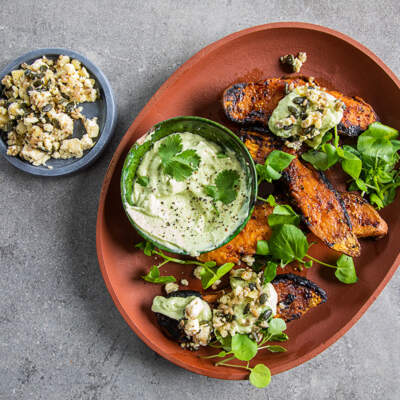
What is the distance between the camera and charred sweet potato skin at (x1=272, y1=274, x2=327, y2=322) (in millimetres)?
2113

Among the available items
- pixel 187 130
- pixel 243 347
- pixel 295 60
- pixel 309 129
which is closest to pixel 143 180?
pixel 187 130

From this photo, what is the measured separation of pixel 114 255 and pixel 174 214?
0.50m

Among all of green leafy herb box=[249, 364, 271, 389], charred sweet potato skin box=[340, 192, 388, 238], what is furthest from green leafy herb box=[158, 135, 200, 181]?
green leafy herb box=[249, 364, 271, 389]

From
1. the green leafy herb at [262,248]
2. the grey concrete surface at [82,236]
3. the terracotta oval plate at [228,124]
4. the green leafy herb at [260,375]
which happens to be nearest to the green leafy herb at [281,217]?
the green leafy herb at [262,248]

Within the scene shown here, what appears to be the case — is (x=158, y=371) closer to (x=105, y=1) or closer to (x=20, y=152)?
(x=20, y=152)

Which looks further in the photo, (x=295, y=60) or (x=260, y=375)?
(x=295, y=60)

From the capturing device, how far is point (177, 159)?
5.95 ft

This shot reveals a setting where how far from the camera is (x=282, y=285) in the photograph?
212 cm

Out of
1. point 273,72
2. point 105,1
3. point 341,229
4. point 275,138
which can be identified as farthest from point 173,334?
point 105,1

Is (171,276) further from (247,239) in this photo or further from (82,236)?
(82,236)

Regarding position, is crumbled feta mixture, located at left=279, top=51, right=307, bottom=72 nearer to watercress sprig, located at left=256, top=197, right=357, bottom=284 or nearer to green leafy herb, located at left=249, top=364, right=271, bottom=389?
watercress sprig, located at left=256, top=197, right=357, bottom=284

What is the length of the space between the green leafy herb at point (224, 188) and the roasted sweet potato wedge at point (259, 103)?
1.26 ft

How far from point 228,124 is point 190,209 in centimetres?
59

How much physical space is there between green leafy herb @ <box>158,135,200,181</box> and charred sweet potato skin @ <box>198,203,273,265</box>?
1.56ft
